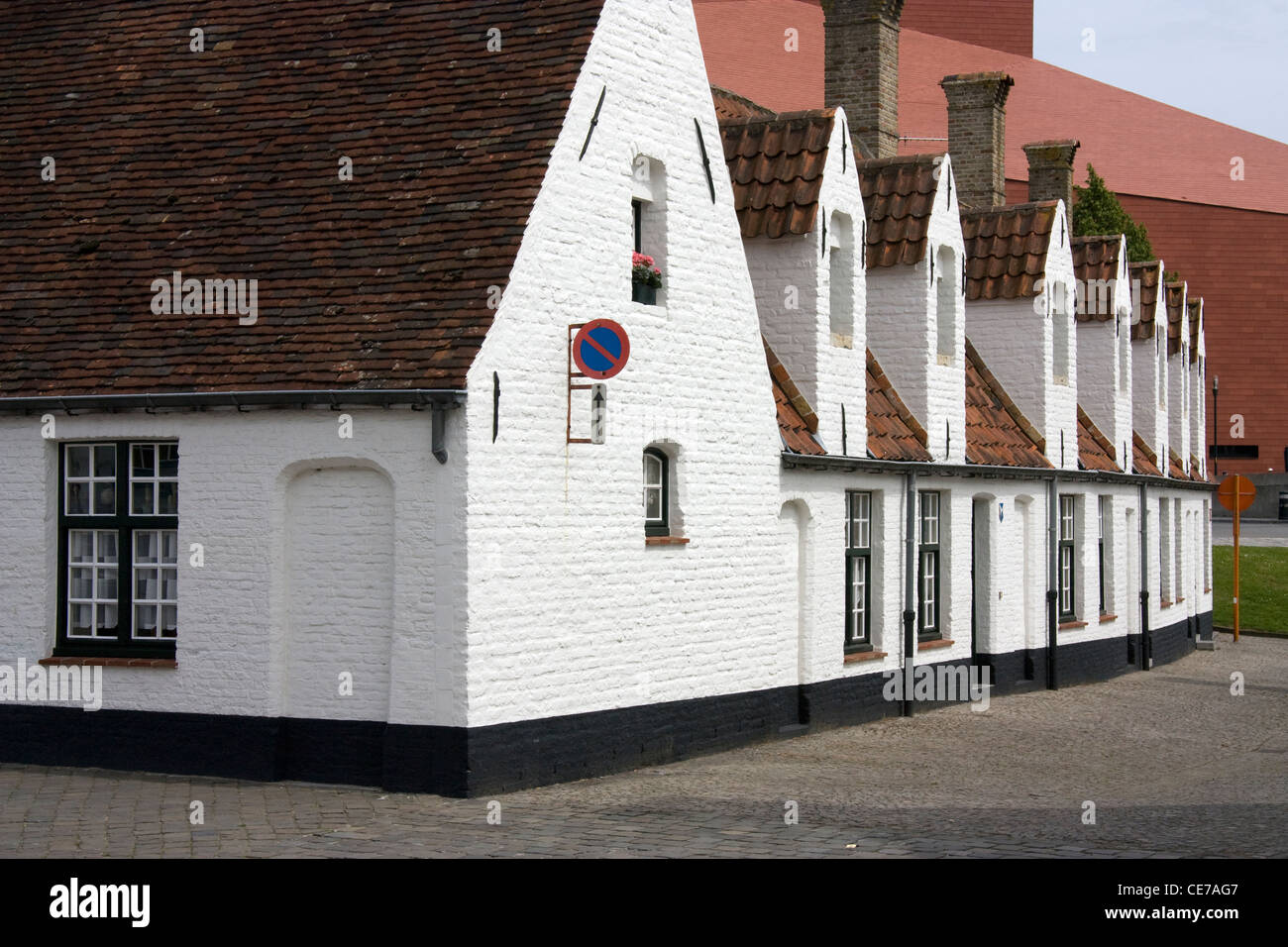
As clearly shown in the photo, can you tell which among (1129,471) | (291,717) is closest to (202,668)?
(291,717)

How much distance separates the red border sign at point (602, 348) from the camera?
45.8ft

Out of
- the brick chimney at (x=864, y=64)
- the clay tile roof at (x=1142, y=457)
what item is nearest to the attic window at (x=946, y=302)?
the brick chimney at (x=864, y=64)

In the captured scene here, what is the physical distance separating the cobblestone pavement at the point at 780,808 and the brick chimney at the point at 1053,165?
16041 millimetres

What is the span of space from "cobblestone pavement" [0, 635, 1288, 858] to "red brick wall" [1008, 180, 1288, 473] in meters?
50.9

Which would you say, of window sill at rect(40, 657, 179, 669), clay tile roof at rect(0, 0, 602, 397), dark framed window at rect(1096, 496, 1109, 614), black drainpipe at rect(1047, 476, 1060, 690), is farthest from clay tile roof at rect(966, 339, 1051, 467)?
window sill at rect(40, 657, 179, 669)

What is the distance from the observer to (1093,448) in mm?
28078

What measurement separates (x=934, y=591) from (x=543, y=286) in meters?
9.49

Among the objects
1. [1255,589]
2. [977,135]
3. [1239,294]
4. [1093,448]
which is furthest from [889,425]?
[1239,294]

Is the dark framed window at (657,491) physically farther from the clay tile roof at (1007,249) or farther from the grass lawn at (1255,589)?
the grass lawn at (1255,589)

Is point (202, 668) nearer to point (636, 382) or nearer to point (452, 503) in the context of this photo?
point (452, 503)

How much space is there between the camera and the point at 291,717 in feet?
45.7

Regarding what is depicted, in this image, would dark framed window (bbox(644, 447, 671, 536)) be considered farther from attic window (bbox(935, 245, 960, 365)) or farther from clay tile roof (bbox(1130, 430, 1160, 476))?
clay tile roof (bbox(1130, 430, 1160, 476))

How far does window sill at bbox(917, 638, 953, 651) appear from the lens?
21.3 m

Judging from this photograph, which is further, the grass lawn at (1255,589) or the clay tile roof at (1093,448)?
the grass lawn at (1255,589)
